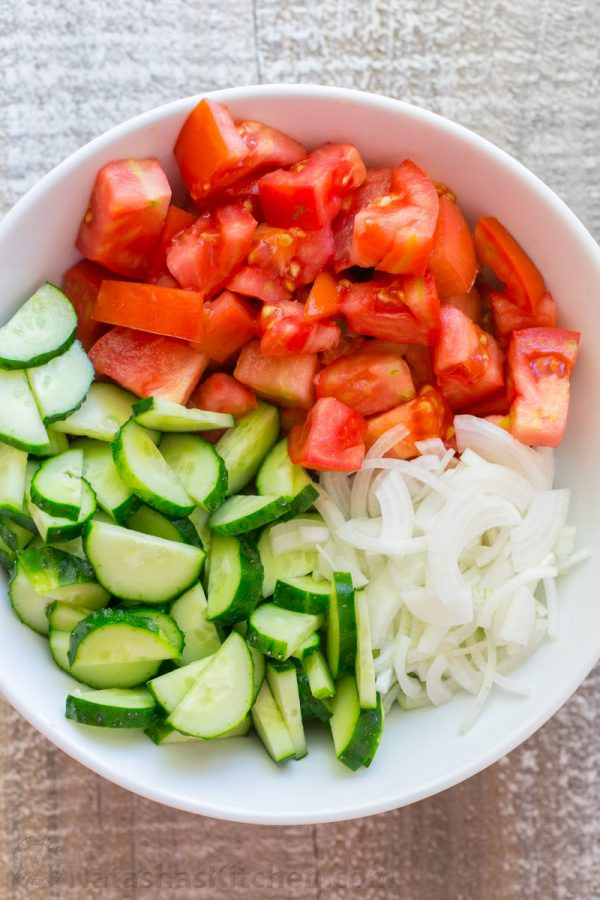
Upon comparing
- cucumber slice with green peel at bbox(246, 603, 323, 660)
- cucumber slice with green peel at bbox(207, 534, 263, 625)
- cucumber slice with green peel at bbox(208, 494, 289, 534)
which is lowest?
cucumber slice with green peel at bbox(246, 603, 323, 660)

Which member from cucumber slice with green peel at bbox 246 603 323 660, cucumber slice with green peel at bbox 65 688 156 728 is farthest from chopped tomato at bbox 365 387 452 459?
cucumber slice with green peel at bbox 65 688 156 728

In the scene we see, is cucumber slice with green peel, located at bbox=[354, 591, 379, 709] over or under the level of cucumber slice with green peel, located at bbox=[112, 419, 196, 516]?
under

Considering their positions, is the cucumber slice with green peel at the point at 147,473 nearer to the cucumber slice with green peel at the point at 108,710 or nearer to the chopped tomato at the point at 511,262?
the cucumber slice with green peel at the point at 108,710

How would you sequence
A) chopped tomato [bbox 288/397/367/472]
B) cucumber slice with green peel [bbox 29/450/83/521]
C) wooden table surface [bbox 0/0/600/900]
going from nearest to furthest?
cucumber slice with green peel [bbox 29/450/83/521], chopped tomato [bbox 288/397/367/472], wooden table surface [bbox 0/0/600/900]

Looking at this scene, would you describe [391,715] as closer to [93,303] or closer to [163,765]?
[163,765]

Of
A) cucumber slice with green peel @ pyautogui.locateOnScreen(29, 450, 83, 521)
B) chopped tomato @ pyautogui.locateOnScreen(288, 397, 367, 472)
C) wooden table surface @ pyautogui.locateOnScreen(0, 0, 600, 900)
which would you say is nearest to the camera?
cucumber slice with green peel @ pyautogui.locateOnScreen(29, 450, 83, 521)

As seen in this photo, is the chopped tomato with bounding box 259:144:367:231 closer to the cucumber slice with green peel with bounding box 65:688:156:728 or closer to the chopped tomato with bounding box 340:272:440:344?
the chopped tomato with bounding box 340:272:440:344

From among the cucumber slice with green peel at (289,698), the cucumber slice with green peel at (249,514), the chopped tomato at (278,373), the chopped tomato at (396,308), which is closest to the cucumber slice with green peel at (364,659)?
the cucumber slice with green peel at (289,698)

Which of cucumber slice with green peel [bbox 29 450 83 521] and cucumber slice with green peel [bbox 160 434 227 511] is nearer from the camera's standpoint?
cucumber slice with green peel [bbox 29 450 83 521]
